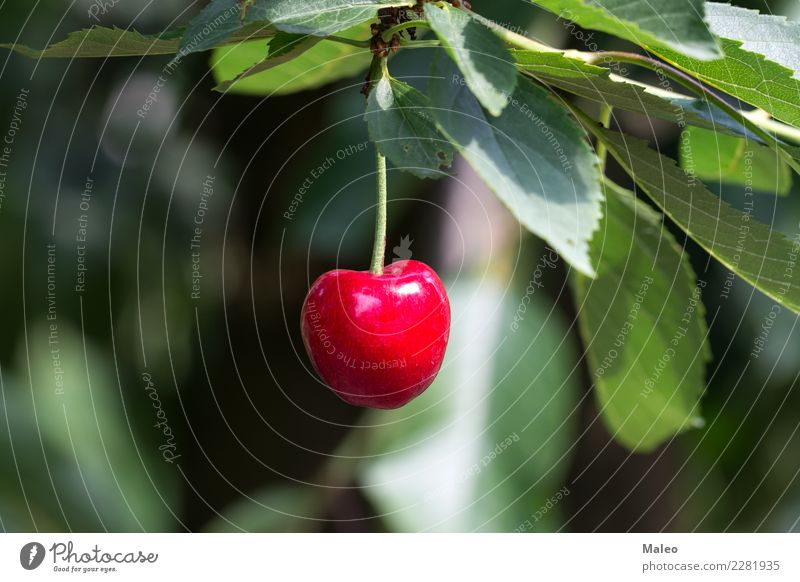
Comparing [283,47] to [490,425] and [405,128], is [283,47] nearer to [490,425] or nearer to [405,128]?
[405,128]

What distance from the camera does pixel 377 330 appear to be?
1.99 ft

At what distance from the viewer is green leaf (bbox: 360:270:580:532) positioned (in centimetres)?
103

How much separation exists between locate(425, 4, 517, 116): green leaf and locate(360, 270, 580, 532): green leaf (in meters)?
0.68

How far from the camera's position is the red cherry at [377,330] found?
606 millimetres

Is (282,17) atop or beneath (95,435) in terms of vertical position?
atop

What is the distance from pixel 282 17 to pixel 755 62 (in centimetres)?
32

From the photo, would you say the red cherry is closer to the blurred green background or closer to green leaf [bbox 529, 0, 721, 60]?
green leaf [bbox 529, 0, 721, 60]

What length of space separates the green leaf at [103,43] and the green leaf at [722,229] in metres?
0.35

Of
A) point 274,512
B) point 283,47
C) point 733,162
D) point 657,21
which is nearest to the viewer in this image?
point 657,21

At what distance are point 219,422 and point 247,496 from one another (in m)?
0.12

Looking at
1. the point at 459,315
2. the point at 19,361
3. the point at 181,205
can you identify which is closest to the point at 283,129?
the point at 181,205

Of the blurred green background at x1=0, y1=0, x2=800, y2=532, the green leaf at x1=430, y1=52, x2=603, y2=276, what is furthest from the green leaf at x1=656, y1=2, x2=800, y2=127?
the blurred green background at x1=0, y1=0, x2=800, y2=532

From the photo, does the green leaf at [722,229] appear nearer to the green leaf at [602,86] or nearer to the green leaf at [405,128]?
the green leaf at [602,86]

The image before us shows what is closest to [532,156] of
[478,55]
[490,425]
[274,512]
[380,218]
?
[478,55]
